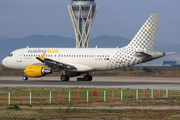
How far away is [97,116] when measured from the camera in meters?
19.0

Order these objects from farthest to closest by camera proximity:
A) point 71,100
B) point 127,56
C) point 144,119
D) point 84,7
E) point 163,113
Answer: point 84,7 → point 127,56 → point 71,100 → point 163,113 → point 144,119

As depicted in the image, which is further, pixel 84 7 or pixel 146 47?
pixel 84 7

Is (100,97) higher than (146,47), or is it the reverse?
(146,47)

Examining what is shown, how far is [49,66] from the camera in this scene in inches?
1859

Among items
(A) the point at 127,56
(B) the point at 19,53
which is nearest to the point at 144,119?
(A) the point at 127,56

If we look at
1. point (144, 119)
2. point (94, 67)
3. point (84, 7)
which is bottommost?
point (144, 119)

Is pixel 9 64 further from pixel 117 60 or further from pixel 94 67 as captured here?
pixel 117 60

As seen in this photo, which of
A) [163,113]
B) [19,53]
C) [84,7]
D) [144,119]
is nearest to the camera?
[144,119]

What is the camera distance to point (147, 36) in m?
48.2

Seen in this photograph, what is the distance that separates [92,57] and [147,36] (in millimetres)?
8297

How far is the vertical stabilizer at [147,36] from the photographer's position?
158 ft

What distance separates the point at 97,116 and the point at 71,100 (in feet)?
24.0

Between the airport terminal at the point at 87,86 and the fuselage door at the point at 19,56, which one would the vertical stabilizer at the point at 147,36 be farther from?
the fuselage door at the point at 19,56

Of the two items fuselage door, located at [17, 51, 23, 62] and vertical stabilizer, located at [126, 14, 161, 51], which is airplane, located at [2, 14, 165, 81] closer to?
vertical stabilizer, located at [126, 14, 161, 51]
